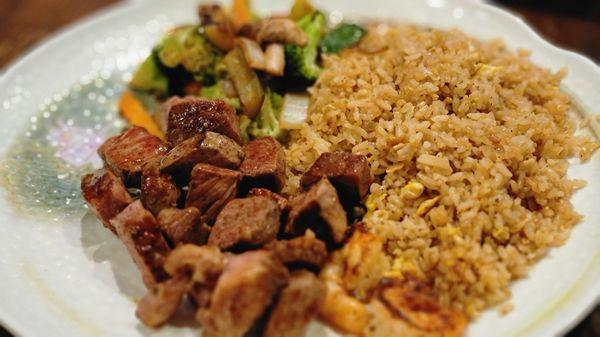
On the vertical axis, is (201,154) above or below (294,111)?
above

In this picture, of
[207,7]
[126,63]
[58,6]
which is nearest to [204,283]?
[207,7]

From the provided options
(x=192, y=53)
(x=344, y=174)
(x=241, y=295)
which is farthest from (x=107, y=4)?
(x=241, y=295)

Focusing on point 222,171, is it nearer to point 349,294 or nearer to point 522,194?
point 349,294

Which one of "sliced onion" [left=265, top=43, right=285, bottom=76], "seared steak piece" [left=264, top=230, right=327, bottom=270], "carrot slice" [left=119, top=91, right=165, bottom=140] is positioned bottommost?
"carrot slice" [left=119, top=91, right=165, bottom=140]

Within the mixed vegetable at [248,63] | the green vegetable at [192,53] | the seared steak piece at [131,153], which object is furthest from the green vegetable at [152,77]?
the seared steak piece at [131,153]

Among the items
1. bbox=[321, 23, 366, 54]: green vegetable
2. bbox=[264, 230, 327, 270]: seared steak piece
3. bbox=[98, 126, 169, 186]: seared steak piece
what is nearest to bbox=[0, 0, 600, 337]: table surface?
bbox=[321, 23, 366, 54]: green vegetable

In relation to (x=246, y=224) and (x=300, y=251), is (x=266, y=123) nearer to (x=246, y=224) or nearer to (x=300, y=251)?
(x=246, y=224)

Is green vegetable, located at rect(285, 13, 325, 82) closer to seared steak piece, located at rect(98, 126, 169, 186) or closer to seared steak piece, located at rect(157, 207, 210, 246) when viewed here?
seared steak piece, located at rect(98, 126, 169, 186)
